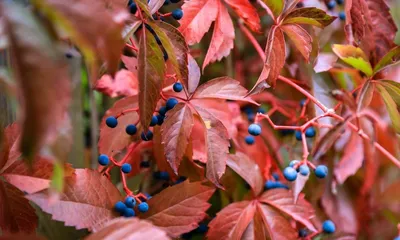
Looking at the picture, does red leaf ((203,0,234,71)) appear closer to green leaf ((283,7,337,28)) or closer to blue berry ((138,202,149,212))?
green leaf ((283,7,337,28))

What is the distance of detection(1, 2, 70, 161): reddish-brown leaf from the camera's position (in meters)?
0.25

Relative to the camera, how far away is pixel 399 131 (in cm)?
59

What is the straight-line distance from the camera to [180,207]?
1.84ft

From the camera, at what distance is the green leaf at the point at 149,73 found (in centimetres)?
47

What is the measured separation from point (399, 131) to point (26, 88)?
0.50 metres

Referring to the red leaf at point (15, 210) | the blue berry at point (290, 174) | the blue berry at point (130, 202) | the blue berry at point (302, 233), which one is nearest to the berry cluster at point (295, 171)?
the blue berry at point (290, 174)

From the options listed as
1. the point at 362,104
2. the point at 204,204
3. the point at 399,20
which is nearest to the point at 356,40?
the point at 362,104

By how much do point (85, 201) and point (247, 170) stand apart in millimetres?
252

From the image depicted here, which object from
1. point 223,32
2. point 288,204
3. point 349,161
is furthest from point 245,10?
point 349,161

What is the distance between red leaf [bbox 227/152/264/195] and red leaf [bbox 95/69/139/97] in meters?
0.20

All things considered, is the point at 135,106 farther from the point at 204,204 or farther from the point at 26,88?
the point at 26,88

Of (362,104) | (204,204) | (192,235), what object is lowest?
(192,235)

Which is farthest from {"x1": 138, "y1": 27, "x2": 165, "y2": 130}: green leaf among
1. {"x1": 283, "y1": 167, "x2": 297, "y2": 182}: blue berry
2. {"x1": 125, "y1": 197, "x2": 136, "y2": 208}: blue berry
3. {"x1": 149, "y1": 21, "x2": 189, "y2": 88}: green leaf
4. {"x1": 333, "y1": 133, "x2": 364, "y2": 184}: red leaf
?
{"x1": 333, "y1": 133, "x2": 364, "y2": 184}: red leaf

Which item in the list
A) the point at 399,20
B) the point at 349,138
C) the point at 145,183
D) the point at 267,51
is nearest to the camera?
the point at 267,51
